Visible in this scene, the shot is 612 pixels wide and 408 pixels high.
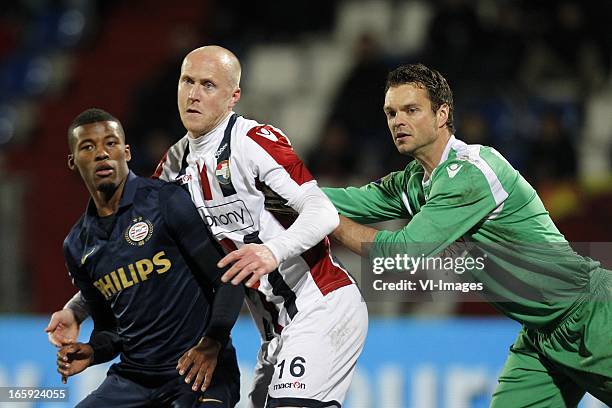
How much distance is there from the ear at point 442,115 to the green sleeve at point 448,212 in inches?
9.7

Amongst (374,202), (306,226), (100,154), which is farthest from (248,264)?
(374,202)

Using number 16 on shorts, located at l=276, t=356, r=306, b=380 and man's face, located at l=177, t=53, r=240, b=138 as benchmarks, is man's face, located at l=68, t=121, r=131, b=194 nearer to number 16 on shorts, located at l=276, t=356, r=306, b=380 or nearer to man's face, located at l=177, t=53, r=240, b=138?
man's face, located at l=177, t=53, r=240, b=138

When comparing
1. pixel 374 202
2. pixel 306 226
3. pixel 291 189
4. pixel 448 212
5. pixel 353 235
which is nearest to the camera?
pixel 306 226

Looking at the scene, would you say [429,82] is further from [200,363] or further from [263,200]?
[200,363]

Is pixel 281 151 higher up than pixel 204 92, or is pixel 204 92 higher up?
pixel 204 92

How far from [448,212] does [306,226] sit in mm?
691

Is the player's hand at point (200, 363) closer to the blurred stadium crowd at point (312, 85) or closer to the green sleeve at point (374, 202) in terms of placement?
the green sleeve at point (374, 202)

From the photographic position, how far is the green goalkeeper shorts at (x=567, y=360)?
4.69 meters

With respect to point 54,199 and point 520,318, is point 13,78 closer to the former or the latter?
point 54,199

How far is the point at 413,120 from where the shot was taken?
183 inches

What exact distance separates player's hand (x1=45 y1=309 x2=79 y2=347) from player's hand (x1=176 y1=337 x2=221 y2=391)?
67cm

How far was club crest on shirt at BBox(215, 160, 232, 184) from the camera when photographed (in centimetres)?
453

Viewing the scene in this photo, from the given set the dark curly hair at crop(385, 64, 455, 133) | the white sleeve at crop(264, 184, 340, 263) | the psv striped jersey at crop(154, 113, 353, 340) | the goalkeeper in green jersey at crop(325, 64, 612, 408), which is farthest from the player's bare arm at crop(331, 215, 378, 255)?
the dark curly hair at crop(385, 64, 455, 133)

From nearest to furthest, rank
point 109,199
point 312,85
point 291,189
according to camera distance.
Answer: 1. point 291,189
2. point 109,199
3. point 312,85
